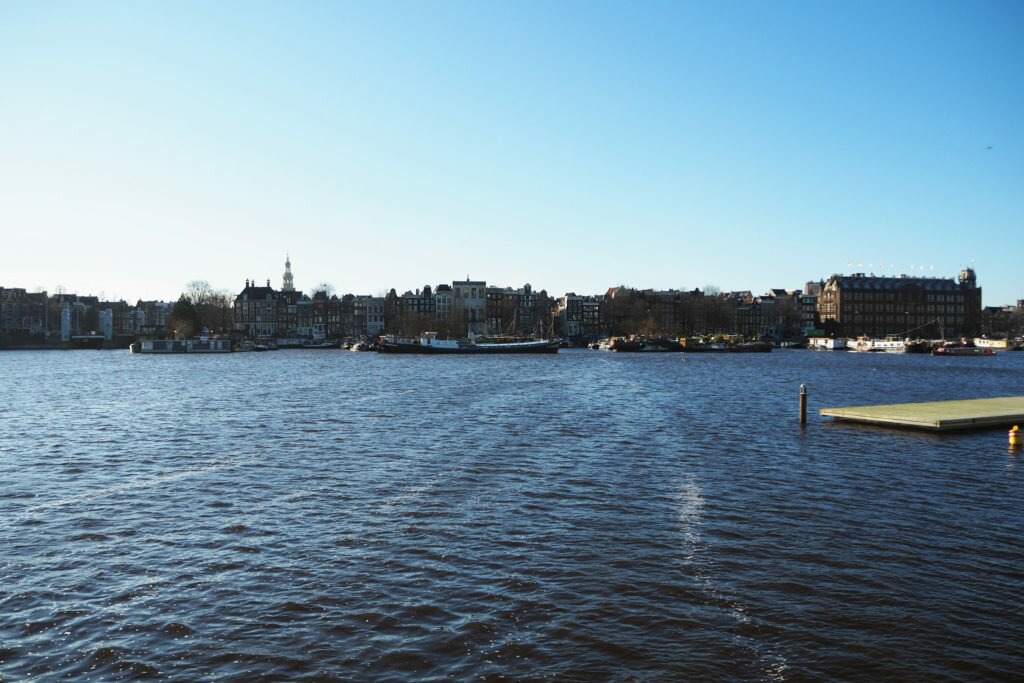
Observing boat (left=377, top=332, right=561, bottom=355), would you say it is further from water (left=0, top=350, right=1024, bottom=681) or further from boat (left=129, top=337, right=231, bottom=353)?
water (left=0, top=350, right=1024, bottom=681)

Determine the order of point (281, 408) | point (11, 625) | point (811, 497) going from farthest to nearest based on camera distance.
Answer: point (281, 408) < point (811, 497) < point (11, 625)

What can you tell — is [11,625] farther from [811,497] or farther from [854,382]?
[854,382]

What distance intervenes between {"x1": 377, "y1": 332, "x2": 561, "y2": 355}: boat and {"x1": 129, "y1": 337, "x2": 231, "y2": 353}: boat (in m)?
42.8

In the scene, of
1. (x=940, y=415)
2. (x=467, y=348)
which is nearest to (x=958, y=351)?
(x=467, y=348)

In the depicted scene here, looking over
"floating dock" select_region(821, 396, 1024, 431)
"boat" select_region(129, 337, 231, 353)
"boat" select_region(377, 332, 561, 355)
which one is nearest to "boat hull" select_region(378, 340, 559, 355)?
"boat" select_region(377, 332, 561, 355)

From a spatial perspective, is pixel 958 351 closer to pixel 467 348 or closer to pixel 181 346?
pixel 467 348

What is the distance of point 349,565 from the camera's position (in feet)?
60.3

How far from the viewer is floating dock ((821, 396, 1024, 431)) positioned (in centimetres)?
4062

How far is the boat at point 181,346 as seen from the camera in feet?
606

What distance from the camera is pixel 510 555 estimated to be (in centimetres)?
1922

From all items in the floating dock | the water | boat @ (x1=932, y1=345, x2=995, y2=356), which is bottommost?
the water

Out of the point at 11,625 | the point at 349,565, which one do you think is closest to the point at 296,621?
the point at 349,565

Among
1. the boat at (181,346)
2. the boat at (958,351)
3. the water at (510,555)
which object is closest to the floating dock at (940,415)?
the water at (510,555)

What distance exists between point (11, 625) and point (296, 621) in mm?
5342
